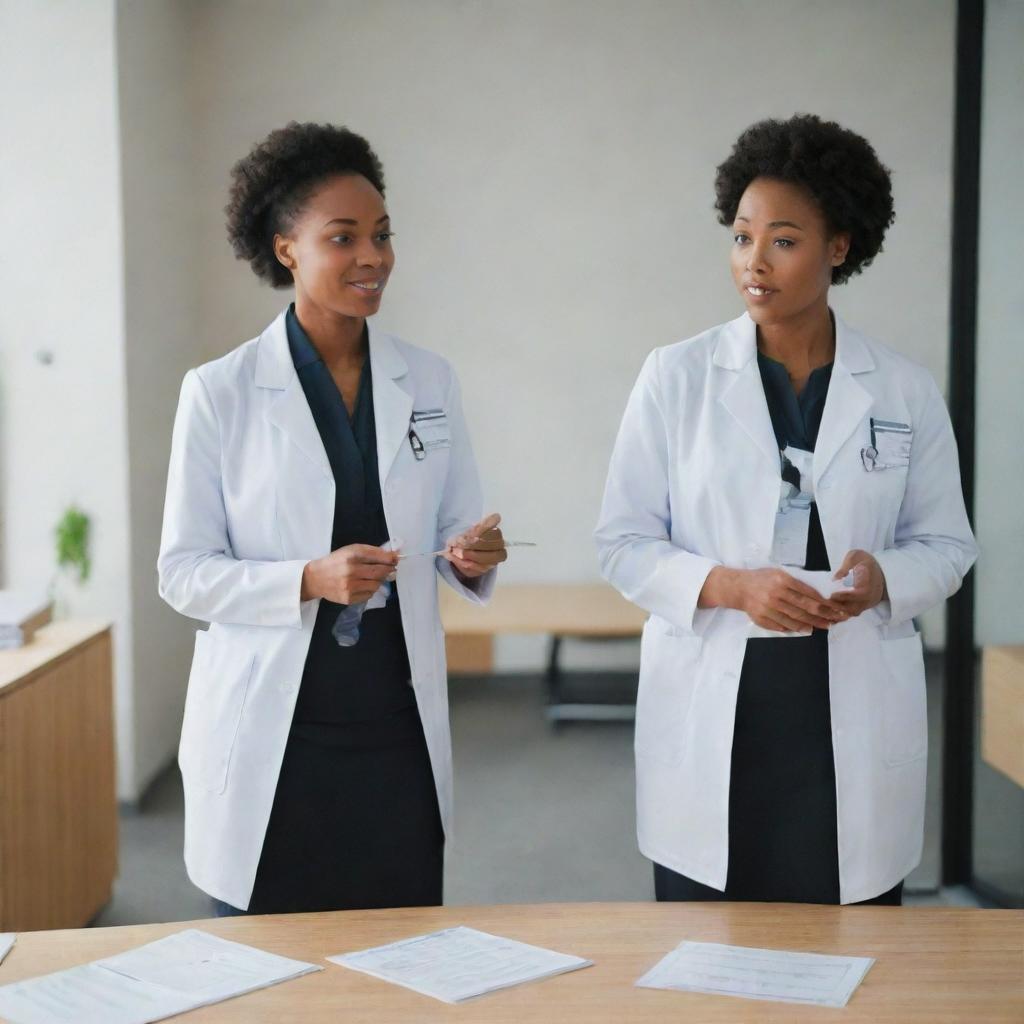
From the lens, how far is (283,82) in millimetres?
6574

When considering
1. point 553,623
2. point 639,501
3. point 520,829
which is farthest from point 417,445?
point 553,623

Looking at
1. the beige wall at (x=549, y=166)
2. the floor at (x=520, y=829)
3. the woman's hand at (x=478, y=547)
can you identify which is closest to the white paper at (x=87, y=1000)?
the woman's hand at (x=478, y=547)

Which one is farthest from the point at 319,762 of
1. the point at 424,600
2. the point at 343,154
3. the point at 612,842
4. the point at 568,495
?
the point at 568,495

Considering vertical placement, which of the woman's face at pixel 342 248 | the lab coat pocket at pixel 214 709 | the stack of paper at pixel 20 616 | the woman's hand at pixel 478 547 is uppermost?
the woman's face at pixel 342 248

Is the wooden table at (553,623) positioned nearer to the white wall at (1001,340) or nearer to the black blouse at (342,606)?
the white wall at (1001,340)

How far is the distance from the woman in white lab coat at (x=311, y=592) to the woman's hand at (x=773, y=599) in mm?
389

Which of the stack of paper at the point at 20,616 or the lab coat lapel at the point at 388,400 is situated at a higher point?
the lab coat lapel at the point at 388,400

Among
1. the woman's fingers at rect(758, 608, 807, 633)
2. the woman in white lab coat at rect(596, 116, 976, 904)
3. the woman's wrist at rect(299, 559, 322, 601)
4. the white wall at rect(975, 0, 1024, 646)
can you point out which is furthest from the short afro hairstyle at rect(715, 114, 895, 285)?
the white wall at rect(975, 0, 1024, 646)

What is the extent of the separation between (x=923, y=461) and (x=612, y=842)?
2880 mm

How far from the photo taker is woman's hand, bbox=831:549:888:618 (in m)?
2.05

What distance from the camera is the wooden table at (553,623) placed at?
18.8ft

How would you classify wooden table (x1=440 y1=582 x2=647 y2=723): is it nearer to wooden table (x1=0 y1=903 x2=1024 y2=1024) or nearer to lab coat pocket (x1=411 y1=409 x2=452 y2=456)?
lab coat pocket (x1=411 y1=409 x2=452 y2=456)

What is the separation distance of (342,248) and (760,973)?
136 cm

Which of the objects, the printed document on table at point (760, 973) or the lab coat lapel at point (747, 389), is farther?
the lab coat lapel at point (747, 389)
